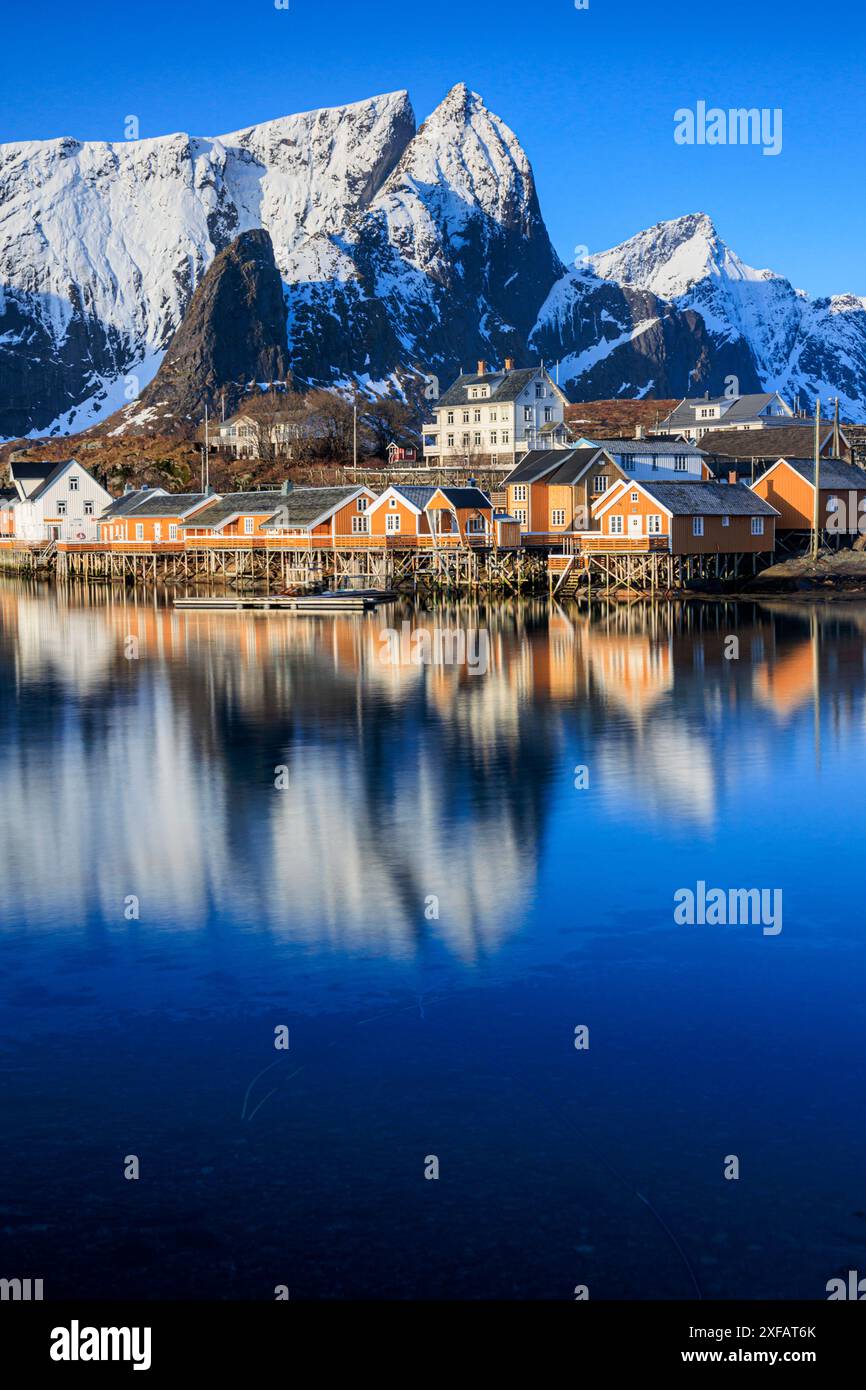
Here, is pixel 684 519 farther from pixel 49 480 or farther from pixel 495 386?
pixel 49 480

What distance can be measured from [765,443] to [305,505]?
28.4 m

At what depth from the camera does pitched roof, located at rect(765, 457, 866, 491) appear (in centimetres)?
7138

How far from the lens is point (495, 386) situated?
4407 inches

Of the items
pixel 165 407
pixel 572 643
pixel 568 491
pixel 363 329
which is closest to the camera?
pixel 572 643

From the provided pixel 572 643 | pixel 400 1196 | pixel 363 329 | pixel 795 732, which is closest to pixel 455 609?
pixel 572 643

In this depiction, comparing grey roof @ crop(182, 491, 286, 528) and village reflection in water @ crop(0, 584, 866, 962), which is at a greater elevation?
grey roof @ crop(182, 491, 286, 528)

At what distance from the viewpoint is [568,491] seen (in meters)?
74.9

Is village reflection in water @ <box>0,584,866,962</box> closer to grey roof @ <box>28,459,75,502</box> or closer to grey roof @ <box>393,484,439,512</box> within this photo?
grey roof @ <box>393,484,439,512</box>

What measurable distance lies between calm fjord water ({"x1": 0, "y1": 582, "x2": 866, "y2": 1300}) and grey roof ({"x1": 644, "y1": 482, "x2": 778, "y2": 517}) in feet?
119

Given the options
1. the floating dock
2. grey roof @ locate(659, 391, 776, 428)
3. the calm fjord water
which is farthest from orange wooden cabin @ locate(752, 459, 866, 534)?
grey roof @ locate(659, 391, 776, 428)

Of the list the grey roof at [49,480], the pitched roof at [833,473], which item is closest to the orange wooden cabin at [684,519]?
the pitched roof at [833,473]
